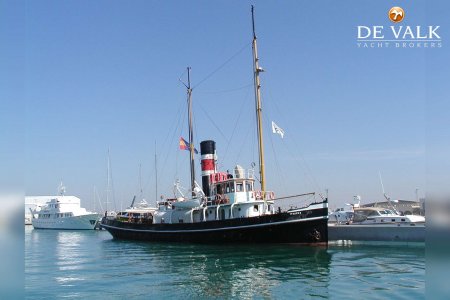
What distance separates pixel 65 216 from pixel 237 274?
266ft

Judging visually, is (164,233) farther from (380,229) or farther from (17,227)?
(17,227)

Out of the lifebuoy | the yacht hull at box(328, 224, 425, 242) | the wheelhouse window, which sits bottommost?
the yacht hull at box(328, 224, 425, 242)

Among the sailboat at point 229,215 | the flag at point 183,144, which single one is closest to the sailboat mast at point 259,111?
the sailboat at point 229,215

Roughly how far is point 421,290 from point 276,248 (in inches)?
613

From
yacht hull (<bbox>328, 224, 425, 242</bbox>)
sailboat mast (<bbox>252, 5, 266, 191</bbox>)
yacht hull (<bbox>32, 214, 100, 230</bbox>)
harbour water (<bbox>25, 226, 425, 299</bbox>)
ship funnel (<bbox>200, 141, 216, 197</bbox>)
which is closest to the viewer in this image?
harbour water (<bbox>25, 226, 425, 299</bbox>)

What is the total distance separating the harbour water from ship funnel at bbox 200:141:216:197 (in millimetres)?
9934

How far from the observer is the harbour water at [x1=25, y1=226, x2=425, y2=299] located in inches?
691

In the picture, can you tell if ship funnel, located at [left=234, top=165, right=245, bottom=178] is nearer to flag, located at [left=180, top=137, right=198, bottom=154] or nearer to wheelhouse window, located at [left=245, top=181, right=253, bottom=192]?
wheelhouse window, located at [left=245, top=181, right=253, bottom=192]

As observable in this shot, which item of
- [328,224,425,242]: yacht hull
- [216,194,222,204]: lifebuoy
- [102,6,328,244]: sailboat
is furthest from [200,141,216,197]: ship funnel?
[328,224,425,242]: yacht hull

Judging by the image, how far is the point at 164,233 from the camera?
1660 inches

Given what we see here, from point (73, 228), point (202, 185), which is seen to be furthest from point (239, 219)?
point (73, 228)

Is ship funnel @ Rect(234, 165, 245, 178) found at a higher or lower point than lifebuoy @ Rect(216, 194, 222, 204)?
higher

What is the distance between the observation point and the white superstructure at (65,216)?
89.2m

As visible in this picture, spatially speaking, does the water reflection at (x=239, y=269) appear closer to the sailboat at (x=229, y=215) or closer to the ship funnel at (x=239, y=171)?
the sailboat at (x=229, y=215)
